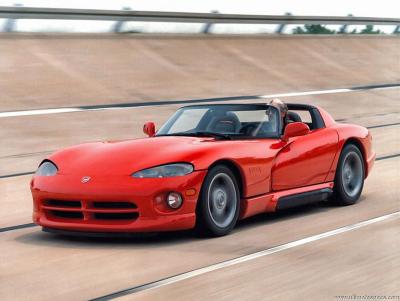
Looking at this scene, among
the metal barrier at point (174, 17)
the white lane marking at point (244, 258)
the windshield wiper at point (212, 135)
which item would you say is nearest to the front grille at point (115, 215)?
the white lane marking at point (244, 258)

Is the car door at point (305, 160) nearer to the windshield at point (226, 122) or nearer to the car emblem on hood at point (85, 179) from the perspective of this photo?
the windshield at point (226, 122)

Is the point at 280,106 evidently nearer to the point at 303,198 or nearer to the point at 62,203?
the point at 303,198

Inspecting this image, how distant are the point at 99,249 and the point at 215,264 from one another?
1022 mm

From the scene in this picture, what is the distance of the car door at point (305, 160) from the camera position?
8359mm

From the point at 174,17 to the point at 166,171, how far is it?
15.1 meters

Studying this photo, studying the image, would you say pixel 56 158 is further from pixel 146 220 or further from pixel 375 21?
pixel 375 21

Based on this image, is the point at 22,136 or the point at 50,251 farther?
the point at 22,136

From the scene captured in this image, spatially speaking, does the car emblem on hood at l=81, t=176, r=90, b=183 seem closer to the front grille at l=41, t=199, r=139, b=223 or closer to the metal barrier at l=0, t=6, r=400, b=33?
the front grille at l=41, t=199, r=139, b=223

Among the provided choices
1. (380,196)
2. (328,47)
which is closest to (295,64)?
(328,47)

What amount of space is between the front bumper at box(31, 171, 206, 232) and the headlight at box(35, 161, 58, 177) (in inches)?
9.1

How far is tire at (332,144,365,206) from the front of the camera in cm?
940

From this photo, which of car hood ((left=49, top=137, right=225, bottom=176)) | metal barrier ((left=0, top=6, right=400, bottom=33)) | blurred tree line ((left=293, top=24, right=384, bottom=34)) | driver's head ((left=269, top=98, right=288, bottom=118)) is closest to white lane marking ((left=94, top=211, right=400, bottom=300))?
→ car hood ((left=49, top=137, right=225, bottom=176))

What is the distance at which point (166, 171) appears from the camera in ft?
23.5

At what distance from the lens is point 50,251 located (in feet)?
22.3
